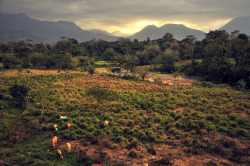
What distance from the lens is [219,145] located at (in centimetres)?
986

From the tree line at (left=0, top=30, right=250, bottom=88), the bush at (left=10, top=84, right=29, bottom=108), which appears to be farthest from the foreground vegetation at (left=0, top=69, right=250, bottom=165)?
the tree line at (left=0, top=30, right=250, bottom=88)

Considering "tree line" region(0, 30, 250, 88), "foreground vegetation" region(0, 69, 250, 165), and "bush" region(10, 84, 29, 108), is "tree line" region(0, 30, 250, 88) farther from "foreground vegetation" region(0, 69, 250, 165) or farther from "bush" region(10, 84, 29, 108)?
"bush" region(10, 84, 29, 108)

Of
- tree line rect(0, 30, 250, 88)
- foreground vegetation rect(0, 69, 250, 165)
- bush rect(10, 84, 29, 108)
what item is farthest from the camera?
tree line rect(0, 30, 250, 88)

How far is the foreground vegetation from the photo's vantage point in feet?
28.8

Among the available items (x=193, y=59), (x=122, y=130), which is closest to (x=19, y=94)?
(x=122, y=130)

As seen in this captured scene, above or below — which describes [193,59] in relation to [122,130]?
above

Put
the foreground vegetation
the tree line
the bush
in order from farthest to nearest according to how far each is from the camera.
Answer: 1. the tree line
2. the bush
3. the foreground vegetation

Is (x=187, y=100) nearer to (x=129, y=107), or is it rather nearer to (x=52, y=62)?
(x=129, y=107)

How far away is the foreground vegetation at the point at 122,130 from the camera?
8789mm

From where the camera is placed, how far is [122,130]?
11680 millimetres

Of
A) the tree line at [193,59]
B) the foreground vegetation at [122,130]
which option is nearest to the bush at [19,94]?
the foreground vegetation at [122,130]

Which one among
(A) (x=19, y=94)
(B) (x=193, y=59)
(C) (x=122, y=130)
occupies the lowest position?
(C) (x=122, y=130)

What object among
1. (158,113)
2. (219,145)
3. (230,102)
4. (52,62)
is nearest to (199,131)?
(219,145)

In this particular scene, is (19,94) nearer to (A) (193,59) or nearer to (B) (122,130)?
(B) (122,130)
